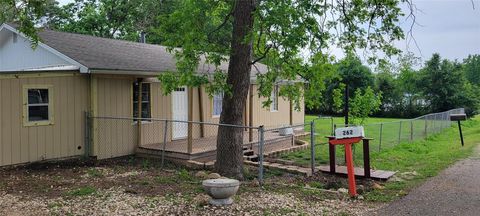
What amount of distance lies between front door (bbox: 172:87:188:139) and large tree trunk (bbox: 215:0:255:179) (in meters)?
4.78

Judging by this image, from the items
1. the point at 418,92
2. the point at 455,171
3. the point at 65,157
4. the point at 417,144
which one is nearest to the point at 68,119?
the point at 65,157

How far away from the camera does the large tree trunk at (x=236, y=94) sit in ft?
30.7

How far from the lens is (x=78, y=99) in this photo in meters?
11.6

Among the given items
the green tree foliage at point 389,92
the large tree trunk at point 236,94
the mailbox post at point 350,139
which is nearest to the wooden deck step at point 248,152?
the large tree trunk at point 236,94

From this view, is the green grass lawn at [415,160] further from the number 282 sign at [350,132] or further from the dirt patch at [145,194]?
the number 282 sign at [350,132]

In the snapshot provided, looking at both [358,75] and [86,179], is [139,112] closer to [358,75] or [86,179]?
[86,179]

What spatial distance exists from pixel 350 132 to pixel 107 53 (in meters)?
8.19

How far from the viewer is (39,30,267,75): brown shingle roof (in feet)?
38.8

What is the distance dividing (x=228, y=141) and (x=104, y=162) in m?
3.73

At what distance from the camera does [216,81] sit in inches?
371

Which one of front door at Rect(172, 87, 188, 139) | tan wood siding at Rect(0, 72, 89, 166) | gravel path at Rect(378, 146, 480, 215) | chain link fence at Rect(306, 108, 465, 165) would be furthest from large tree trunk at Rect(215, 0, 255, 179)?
front door at Rect(172, 87, 188, 139)

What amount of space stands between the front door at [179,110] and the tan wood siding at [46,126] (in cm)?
317

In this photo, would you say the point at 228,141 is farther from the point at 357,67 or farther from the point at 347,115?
the point at 357,67

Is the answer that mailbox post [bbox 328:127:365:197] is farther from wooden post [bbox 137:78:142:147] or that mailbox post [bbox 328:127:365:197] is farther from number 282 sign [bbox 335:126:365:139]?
wooden post [bbox 137:78:142:147]
